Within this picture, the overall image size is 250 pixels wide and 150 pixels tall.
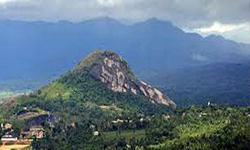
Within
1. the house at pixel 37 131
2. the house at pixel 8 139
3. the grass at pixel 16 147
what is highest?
the house at pixel 37 131

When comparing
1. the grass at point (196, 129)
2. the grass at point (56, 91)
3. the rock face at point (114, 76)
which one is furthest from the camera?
the rock face at point (114, 76)

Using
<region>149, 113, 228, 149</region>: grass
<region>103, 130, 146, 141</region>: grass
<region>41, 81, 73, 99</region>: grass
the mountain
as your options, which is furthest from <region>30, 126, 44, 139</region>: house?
<region>149, 113, 228, 149</region>: grass

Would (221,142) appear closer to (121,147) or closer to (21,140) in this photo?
(121,147)

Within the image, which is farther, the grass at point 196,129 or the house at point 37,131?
the house at point 37,131

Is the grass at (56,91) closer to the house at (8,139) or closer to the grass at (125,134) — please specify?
the house at (8,139)

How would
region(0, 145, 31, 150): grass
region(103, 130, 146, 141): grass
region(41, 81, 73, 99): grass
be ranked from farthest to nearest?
region(41, 81, 73, 99): grass
region(0, 145, 31, 150): grass
region(103, 130, 146, 141): grass

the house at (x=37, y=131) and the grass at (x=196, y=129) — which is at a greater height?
the house at (x=37, y=131)

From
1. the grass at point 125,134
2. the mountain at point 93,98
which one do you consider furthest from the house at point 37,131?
the grass at point 125,134

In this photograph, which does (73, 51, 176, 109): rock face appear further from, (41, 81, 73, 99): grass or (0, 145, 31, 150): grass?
(0, 145, 31, 150): grass

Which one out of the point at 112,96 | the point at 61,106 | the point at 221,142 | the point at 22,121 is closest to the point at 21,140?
the point at 22,121
